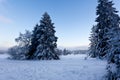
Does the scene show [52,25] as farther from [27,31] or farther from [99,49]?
[99,49]

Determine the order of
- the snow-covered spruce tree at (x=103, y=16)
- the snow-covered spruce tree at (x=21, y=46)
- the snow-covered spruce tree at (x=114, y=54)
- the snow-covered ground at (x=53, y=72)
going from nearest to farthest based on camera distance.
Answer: the snow-covered spruce tree at (x=114, y=54), the snow-covered ground at (x=53, y=72), the snow-covered spruce tree at (x=103, y=16), the snow-covered spruce tree at (x=21, y=46)

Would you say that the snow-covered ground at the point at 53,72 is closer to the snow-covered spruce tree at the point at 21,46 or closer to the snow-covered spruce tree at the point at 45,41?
the snow-covered spruce tree at the point at 45,41

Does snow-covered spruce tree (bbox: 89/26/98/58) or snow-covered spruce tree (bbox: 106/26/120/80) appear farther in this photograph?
snow-covered spruce tree (bbox: 89/26/98/58)

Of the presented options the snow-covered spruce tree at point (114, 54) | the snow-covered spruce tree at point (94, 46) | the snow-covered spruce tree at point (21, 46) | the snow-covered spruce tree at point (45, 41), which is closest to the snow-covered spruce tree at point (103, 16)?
the snow-covered spruce tree at point (94, 46)

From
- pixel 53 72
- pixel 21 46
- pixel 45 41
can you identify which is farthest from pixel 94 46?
pixel 53 72

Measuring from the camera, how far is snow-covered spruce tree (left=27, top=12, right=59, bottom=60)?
36.5 meters

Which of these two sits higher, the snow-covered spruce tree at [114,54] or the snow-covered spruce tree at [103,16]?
the snow-covered spruce tree at [103,16]

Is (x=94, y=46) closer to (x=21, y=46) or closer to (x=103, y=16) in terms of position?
(x=103, y=16)

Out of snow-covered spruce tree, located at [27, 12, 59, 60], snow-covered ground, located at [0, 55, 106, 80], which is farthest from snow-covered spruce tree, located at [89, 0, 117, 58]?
snow-covered spruce tree, located at [27, 12, 59, 60]

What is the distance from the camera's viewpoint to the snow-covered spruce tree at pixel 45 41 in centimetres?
3648

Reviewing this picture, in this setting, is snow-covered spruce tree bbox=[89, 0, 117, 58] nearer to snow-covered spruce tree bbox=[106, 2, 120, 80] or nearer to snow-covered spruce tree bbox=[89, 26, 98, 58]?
snow-covered spruce tree bbox=[89, 26, 98, 58]

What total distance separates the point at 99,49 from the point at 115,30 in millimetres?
19489

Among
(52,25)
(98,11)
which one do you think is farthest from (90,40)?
(98,11)

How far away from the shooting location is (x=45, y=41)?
37406 mm
